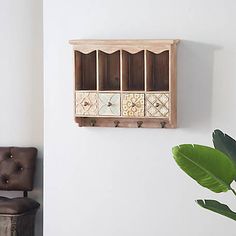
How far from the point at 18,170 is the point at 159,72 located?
3.99 feet

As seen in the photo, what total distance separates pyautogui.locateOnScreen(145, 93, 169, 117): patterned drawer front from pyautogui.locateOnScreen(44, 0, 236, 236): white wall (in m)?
0.16

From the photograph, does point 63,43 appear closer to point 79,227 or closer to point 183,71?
point 183,71

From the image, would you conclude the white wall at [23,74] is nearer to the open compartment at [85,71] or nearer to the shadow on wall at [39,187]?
the shadow on wall at [39,187]

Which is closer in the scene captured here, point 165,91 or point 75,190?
point 165,91

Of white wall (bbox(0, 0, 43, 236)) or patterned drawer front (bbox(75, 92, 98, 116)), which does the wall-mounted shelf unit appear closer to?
patterned drawer front (bbox(75, 92, 98, 116))

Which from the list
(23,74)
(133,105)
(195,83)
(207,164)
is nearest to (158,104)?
(133,105)

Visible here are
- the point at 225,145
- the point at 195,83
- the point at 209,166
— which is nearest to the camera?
the point at 209,166

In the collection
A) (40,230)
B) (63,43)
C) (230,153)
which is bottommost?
(40,230)

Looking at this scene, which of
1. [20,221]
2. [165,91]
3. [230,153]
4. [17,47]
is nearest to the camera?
[230,153]

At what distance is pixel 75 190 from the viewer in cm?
361

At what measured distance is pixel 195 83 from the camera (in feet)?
11.1

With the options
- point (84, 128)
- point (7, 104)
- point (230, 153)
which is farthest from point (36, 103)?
point (230, 153)

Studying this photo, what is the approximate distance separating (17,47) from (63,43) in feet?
Answer: 2.03

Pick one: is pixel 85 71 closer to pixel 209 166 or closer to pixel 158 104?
pixel 158 104
